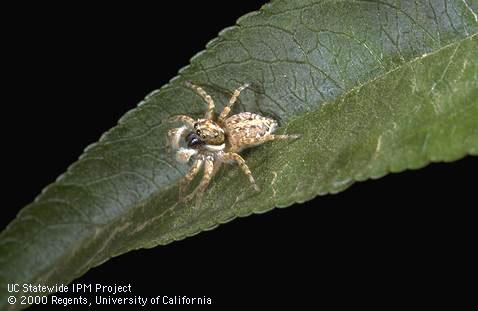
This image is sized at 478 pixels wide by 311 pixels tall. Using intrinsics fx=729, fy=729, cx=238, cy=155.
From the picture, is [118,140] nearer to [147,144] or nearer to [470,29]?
[147,144]

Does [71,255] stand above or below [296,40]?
below

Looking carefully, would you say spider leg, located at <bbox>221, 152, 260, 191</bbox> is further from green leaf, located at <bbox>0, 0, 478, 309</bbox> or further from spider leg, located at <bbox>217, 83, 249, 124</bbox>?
spider leg, located at <bbox>217, 83, 249, 124</bbox>

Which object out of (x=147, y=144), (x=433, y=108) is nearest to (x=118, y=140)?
(x=147, y=144)

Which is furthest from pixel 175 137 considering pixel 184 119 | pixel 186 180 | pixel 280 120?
pixel 280 120

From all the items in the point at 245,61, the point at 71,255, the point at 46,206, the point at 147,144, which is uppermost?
the point at 245,61

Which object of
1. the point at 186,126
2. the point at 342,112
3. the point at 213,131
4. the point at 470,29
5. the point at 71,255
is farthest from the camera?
the point at 213,131

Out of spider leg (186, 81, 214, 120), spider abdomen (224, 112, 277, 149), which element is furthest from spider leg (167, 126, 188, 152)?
spider abdomen (224, 112, 277, 149)

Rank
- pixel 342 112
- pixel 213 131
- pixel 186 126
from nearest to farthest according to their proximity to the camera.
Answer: pixel 342 112, pixel 186 126, pixel 213 131
